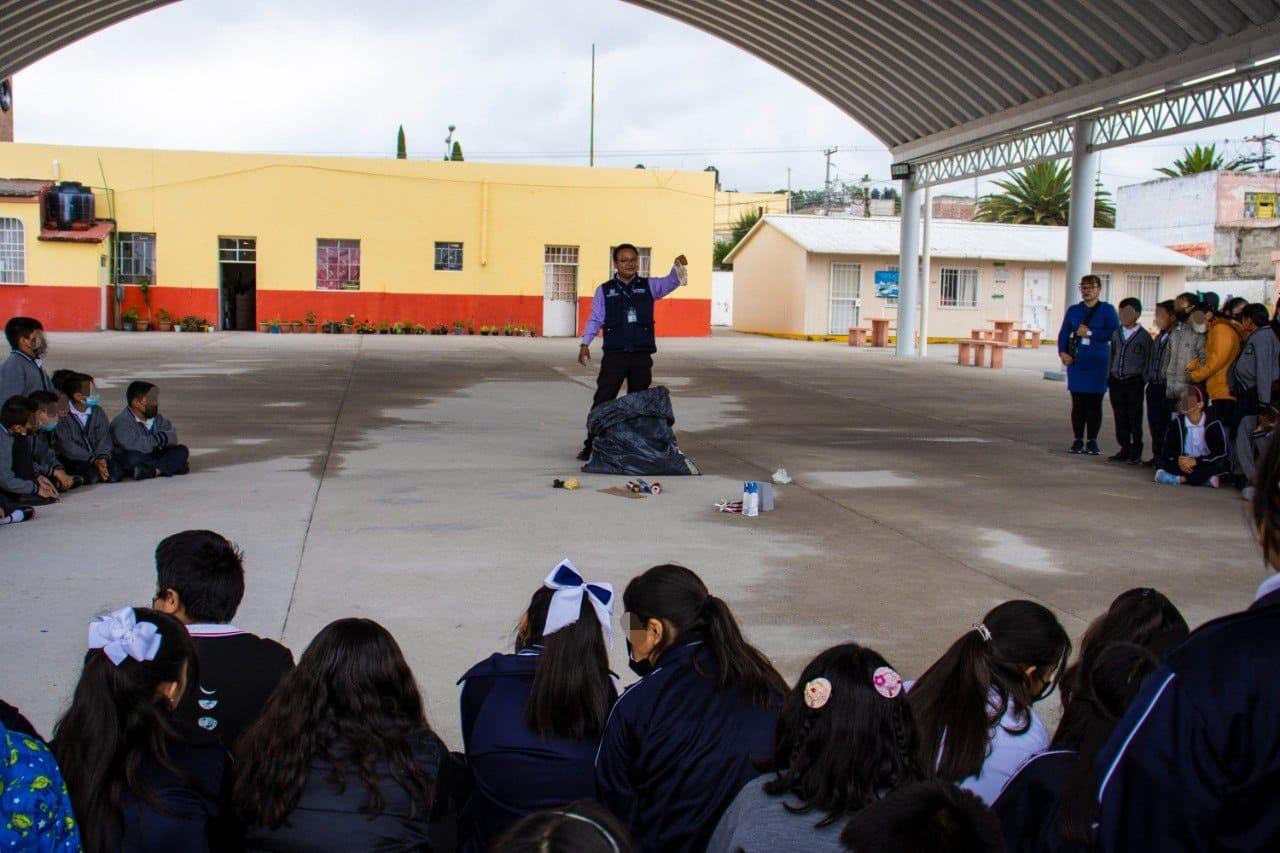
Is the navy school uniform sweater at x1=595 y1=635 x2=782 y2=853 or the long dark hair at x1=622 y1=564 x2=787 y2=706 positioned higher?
the long dark hair at x1=622 y1=564 x2=787 y2=706

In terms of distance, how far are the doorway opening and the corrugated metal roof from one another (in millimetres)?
16719

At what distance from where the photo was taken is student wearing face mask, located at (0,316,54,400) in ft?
29.7

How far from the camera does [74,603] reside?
20.1ft

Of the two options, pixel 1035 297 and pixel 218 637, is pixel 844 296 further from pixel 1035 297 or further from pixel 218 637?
pixel 218 637

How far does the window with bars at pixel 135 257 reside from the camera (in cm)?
3747

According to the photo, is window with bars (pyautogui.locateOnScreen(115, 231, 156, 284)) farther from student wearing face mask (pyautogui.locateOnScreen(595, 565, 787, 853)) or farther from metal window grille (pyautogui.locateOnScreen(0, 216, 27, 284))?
student wearing face mask (pyautogui.locateOnScreen(595, 565, 787, 853))

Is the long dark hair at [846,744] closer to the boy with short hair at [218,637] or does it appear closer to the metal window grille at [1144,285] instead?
the boy with short hair at [218,637]

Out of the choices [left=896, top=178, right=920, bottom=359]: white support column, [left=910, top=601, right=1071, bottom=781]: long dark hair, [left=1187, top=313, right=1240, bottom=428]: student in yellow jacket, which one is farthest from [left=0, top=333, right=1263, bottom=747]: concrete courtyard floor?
[left=896, top=178, right=920, bottom=359]: white support column

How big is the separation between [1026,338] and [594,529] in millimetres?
33267

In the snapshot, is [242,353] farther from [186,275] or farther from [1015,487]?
[1015,487]

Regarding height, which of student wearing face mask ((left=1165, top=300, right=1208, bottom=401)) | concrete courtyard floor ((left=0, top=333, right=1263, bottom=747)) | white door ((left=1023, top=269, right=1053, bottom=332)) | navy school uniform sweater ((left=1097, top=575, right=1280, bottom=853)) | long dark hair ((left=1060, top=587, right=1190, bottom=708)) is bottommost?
concrete courtyard floor ((left=0, top=333, right=1263, bottom=747))

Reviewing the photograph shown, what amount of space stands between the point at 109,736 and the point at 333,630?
56cm

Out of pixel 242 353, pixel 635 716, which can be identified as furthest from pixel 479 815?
pixel 242 353

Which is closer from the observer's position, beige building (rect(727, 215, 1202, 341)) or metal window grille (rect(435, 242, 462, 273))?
metal window grille (rect(435, 242, 462, 273))
